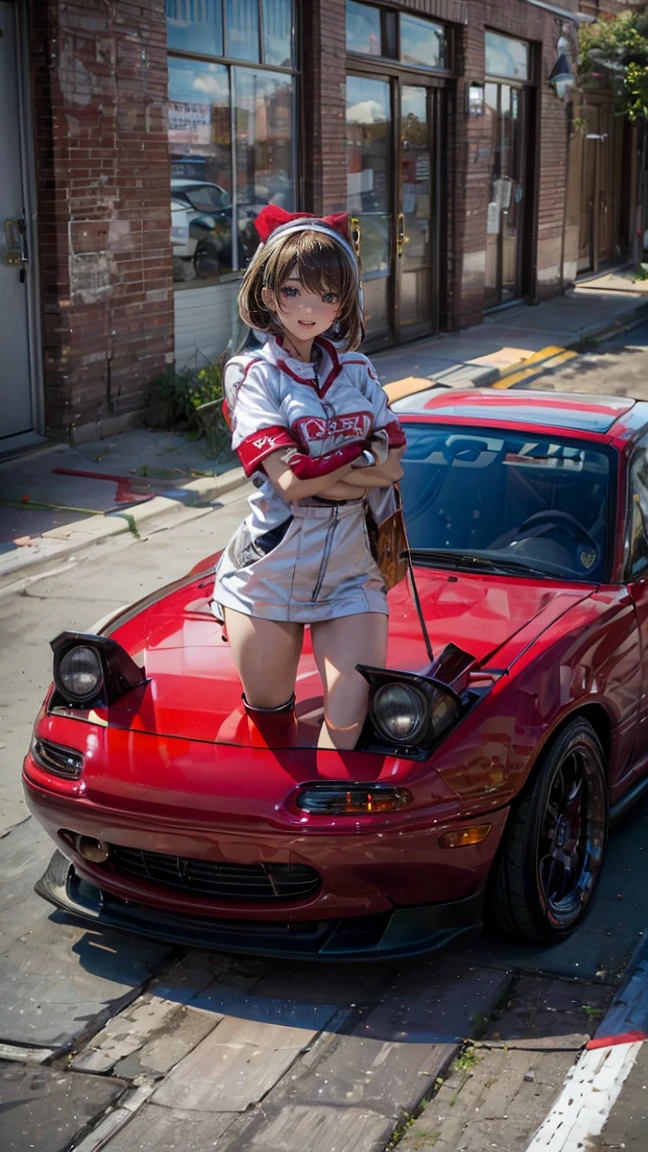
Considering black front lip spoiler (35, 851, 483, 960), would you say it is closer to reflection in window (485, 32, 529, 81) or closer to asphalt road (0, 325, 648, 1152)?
asphalt road (0, 325, 648, 1152)

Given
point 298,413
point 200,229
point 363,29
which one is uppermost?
point 363,29

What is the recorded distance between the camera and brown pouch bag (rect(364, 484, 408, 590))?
387 cm

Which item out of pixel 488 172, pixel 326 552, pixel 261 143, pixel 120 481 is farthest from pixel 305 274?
pixel 488 172

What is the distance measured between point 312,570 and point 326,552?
2.4 inches

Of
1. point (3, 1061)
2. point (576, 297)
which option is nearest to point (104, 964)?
point (3, 1061)

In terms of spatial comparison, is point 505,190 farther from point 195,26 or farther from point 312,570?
point 312,570

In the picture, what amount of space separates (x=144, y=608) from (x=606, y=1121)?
2291 mm

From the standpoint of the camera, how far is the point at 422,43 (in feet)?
53.0

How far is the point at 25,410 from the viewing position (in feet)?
33.9

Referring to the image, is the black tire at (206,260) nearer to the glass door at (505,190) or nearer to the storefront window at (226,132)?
the storefront window at (226,132)

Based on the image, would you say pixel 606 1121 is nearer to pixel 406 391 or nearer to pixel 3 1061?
pixel 3 1061

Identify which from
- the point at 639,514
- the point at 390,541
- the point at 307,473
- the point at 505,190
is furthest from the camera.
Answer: the point at 505,190

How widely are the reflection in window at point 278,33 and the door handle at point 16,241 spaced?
407 cm

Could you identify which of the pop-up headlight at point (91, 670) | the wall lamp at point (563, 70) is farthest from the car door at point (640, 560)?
the wall lamp at point (563, 70)
